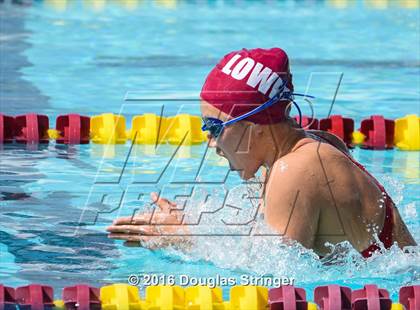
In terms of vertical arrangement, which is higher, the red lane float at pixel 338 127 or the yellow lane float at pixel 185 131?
the red lane float at pixel 338 127

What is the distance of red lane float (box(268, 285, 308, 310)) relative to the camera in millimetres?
3604

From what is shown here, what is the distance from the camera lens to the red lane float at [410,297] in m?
3.72

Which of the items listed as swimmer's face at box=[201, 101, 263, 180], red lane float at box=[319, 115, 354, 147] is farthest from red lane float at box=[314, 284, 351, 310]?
red lane float at box=[319, 115, 354, 147]

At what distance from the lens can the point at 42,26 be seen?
11680 millimetres

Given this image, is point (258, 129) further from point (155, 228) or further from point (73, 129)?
point (73, 129)

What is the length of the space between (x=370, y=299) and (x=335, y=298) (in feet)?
0.39

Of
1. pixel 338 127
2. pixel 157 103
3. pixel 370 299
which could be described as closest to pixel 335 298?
pixel 370 299

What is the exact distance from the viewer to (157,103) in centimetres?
827

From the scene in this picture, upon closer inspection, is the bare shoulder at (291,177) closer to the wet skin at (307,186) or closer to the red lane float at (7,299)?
the wet skin at (307,186)

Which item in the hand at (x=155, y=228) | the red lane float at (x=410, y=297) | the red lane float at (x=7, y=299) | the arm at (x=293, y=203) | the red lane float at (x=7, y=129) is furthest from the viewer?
the red lane float at (x=7, y=129)

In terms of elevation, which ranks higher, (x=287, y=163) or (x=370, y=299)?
(x=287, y=163)

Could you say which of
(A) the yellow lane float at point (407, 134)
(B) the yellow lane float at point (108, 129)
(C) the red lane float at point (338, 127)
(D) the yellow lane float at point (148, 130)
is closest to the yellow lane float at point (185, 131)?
(D) the yellow lane float at point (148, 130)

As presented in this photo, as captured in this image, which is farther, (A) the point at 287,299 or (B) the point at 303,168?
(B) the point at 303,168

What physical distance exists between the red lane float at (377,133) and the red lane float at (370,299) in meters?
3.32
